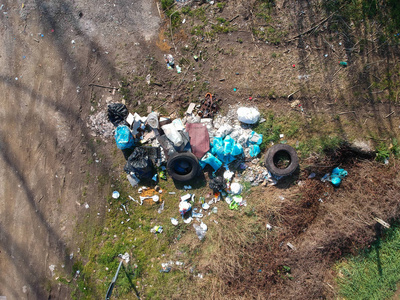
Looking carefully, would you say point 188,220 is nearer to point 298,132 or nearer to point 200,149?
point 200,149

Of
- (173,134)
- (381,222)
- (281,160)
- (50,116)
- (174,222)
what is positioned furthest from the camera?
(50,116)

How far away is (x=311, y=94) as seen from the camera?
17.7 ft

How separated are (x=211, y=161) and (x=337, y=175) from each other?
2.83 meters

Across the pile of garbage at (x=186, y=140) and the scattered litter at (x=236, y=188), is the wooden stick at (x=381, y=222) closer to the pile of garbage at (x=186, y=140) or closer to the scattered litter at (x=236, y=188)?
the pile of garbage at (x=186, y=140)

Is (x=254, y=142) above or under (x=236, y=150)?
under

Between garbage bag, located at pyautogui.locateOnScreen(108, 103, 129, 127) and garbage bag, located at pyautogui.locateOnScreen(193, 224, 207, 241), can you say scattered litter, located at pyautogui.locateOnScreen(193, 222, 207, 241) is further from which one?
garbage bag, located at pyautogui.locateOnScreen(108, 103, 129, 127)

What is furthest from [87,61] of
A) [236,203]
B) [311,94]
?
[311,94]

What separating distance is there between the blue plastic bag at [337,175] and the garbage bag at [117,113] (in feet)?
15.9

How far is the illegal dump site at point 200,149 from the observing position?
5309mm

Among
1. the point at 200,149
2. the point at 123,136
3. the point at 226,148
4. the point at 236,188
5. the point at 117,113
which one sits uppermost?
the point at 117,113

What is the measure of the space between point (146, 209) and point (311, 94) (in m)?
4.60

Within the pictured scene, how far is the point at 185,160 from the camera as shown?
5.28 metres

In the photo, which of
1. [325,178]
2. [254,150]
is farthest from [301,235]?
[254,150]

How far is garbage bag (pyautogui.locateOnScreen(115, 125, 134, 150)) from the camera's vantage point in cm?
522
